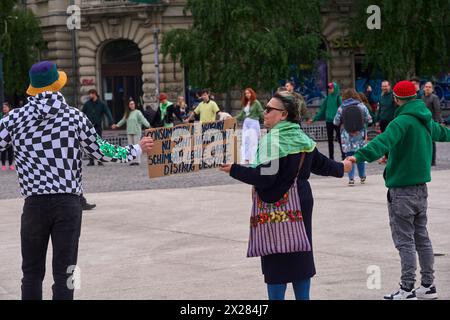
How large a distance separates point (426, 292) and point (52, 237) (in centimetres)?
297

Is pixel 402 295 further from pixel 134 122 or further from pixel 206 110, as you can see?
pixel 134 122

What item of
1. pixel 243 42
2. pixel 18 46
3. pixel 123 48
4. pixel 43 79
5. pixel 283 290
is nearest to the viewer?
pixel 283 290

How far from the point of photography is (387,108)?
2209 centimetres

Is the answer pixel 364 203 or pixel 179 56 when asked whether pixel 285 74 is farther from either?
pixel 364 203

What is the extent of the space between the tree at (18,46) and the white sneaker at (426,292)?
118 feet

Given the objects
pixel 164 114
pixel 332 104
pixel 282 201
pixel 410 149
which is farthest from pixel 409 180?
pixel 164 114

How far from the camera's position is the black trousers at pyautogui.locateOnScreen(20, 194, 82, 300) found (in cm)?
688

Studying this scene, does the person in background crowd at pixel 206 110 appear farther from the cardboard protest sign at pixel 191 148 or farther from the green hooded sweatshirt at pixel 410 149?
the cardboard protest sign at pixel 191 148

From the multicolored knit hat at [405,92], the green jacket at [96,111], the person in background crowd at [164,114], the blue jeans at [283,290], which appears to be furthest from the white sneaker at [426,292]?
the green jacket at [96,111]

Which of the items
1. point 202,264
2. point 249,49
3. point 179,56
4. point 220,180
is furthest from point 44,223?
point 179,56

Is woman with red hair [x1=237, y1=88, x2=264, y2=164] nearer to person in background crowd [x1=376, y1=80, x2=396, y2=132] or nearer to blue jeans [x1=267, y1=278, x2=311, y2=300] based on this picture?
person in background crowd [x1=376, y1=80, x2=396, y2=132]

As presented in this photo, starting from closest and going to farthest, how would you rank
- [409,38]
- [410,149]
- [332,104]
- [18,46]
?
[410,149]
[332,104]
[409,38]
[18,46]

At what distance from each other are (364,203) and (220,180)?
5.71 metres

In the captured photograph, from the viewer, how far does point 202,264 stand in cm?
1019
